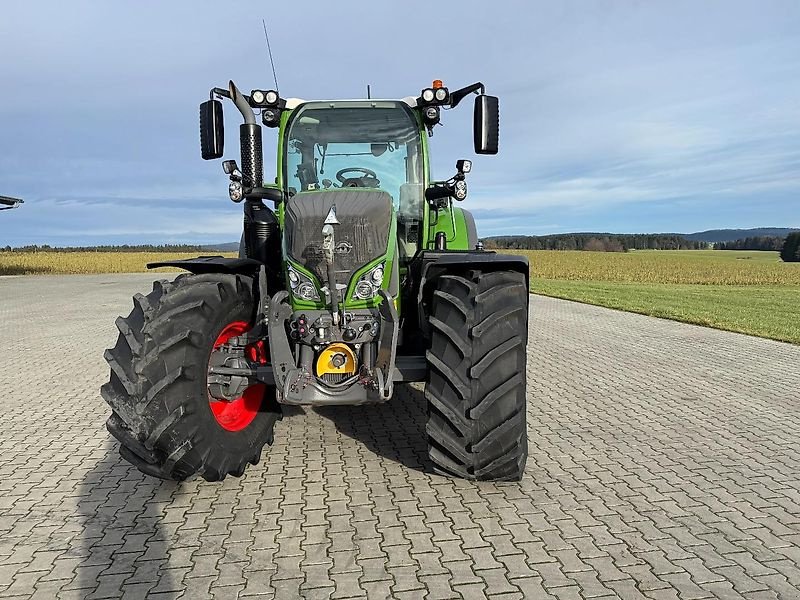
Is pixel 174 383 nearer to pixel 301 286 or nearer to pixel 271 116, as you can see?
pixel 301 286

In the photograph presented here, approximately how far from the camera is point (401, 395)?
6.23 metres

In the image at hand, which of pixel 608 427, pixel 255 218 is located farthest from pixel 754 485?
pixel 255 218

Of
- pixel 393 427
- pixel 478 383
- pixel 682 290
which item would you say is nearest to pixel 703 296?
pixel 682 290

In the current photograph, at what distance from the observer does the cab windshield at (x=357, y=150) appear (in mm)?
4891

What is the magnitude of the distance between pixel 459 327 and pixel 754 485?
223 centimetres

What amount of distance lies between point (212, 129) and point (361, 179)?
1.22m

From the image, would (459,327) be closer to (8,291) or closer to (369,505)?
(369,505)

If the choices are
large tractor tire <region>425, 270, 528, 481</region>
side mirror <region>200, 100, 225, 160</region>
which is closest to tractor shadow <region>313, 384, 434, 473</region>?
large tractor tire <region>425, 270, 528, 481</region>

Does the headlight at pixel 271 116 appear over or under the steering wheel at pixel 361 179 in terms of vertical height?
over

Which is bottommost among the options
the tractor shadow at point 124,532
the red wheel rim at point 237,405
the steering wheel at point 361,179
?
the tractor shadow at point 124,532

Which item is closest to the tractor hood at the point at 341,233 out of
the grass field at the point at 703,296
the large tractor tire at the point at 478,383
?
the large tractor tire at the point at 478,383

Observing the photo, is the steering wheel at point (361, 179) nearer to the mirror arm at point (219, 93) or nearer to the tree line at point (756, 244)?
the mirror arm at point (219, 93)

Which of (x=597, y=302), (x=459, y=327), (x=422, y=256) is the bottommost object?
(x=597, y=302)

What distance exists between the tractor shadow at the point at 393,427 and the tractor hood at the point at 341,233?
1444 millimetres
